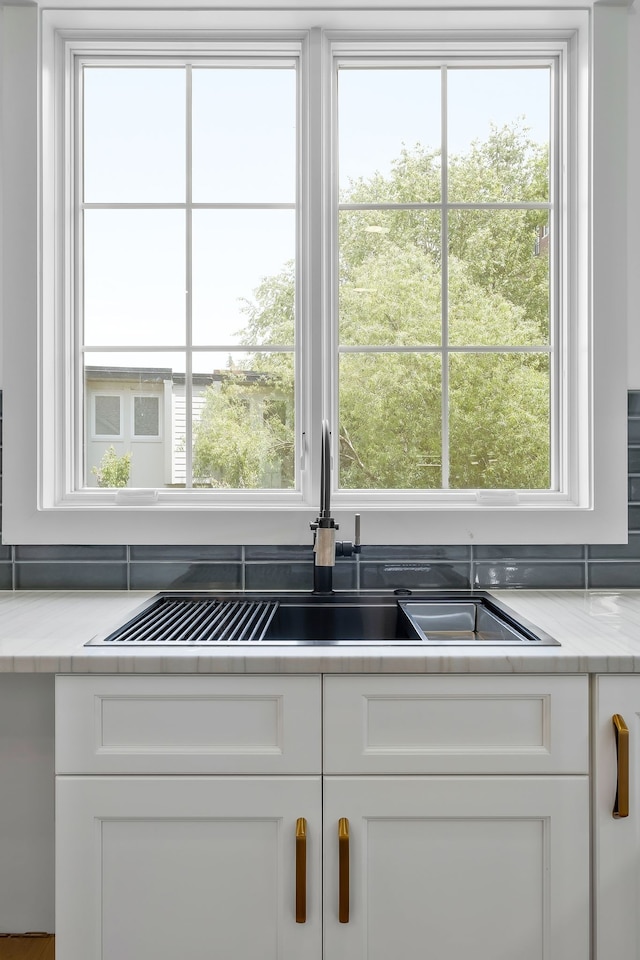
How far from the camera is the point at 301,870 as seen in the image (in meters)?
1.32

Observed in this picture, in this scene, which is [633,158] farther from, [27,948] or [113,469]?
[27,948]

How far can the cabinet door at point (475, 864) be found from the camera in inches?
52.4

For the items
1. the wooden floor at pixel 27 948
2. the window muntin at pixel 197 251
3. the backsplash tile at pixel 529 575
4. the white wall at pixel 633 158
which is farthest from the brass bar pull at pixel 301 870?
the white wall at pixel 633 158

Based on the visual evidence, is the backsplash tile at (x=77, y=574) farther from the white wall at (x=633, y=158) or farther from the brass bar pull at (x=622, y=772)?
the brass bar pull at (x=622, y=772)

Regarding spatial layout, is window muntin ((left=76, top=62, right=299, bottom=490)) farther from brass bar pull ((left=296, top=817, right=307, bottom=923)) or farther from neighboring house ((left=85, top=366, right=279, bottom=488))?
brass bar pull ((left=296, top=817, right=307, bottom=923))

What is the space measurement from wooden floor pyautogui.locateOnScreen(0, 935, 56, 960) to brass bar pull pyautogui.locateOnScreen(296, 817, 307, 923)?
27.7 inches

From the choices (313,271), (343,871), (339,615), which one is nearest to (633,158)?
(313,271)

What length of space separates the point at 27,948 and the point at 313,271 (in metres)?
1.92

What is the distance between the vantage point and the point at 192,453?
2.05m

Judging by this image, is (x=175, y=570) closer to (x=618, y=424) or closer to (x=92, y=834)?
(x=92, y=834)

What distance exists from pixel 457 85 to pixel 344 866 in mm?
2135

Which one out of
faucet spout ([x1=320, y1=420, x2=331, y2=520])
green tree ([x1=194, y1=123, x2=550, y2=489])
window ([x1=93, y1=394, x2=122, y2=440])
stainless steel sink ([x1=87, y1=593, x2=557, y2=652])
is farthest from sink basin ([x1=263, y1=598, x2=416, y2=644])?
window ([x1=93, y1=394, x2=122, y2=440])

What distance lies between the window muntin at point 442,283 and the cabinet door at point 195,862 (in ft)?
3.24

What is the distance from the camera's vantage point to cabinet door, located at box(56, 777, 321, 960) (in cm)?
133
